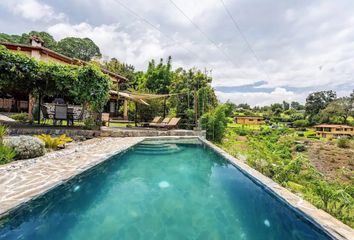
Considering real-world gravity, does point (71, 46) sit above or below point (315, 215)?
above

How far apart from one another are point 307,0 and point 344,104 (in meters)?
64.0

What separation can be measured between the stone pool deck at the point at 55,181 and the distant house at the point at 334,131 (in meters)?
52.7

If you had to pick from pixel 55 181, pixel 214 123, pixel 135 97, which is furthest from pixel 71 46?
pixel 55 181

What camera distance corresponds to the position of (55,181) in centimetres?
416

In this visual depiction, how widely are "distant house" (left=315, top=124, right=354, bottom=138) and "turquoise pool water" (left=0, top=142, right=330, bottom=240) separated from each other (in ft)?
174

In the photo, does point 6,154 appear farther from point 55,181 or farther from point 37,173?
point 55,181

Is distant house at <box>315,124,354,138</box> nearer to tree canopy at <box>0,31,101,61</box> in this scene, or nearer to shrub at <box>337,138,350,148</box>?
shrub at <box>337,138,350,148</box>

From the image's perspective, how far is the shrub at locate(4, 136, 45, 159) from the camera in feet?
19.0

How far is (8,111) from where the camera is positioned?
1905cm

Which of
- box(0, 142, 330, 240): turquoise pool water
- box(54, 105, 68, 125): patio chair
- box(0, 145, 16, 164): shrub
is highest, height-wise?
box(54, 105, 68, 125): patio chair

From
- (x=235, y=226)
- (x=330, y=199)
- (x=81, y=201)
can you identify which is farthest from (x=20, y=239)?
(x=330, y=199)

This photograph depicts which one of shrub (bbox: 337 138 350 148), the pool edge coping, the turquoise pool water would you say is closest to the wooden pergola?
the turquoise pool water

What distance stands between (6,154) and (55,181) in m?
2.19

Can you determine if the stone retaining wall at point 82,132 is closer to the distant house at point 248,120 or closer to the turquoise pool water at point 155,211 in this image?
the turquoise pool water at point 155,211
